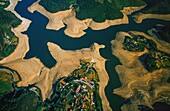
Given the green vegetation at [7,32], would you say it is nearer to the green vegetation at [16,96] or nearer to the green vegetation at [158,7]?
the green vegetation at [16,96]

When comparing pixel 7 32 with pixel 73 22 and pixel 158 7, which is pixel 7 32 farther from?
pixel 158 7

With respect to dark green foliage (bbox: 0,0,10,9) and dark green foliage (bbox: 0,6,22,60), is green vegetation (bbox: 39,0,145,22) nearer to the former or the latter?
dark green foliage (bbox: 0,0,10,9)

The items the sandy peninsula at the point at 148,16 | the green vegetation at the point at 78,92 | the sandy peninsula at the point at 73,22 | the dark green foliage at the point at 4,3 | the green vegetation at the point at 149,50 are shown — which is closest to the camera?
the green vegetation at the point at 78,92

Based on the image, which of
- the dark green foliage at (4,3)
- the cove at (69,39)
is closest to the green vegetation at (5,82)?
the cove at (69,39)

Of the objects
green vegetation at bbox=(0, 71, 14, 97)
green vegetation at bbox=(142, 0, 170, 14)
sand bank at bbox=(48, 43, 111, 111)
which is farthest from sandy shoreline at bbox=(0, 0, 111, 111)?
green vegetation at bbox=(142, 0, 170, 14)

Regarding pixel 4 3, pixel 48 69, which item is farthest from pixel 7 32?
pixel 48 69

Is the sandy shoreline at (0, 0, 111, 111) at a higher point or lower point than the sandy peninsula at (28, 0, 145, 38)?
lower
